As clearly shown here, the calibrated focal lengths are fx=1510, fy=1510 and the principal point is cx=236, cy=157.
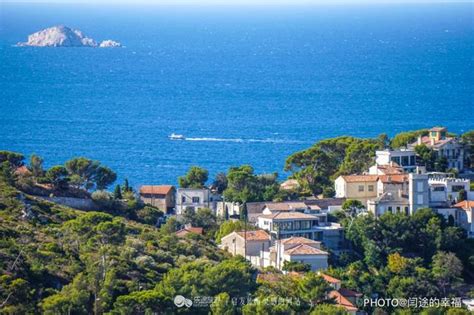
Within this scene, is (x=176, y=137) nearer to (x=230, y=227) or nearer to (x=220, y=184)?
(x=220, y=184)

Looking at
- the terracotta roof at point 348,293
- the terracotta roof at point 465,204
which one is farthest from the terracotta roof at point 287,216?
the terracotta roof at point 348,293

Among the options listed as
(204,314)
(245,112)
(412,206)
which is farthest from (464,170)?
(245,112)

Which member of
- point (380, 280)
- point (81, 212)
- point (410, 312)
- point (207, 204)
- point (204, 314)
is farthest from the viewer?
point (207, 204)

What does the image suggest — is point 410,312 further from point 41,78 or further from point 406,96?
point 41,78

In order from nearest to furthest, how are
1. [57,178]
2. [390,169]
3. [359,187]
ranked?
[359,187] < [57,178] < [390,169]

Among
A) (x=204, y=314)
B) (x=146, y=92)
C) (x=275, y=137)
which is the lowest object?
(x=204, y=314)

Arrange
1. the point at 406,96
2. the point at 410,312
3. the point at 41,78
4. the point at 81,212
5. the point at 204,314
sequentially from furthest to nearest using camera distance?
the point at 41,78 < the point at 406,96 < the point at 81,212 < the point at 410,312 < the point at 204,314

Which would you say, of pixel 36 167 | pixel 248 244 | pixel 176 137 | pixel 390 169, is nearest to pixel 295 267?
pixel 248 244
